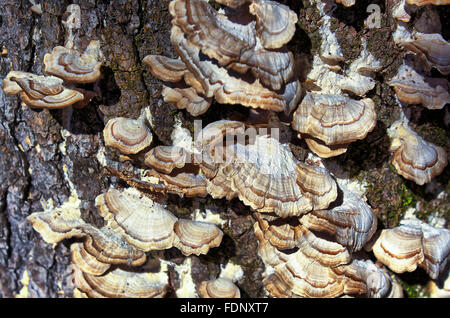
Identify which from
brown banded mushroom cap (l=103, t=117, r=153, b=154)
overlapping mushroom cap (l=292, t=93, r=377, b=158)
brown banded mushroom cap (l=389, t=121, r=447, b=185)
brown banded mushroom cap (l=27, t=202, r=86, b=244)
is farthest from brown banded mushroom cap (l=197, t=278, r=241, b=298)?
brown banded mushroom cap (l=389, t=121, r=447, b=185)

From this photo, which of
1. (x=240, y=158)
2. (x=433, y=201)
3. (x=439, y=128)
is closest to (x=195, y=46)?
(x=240, y=158)

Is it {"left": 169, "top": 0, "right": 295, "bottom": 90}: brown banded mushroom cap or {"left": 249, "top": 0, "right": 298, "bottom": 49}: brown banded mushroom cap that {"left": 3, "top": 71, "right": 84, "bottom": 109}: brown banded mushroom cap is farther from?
{"left": 249, "top": 0, "right": 298, "bottom": 49}: brown banded mushroom cap

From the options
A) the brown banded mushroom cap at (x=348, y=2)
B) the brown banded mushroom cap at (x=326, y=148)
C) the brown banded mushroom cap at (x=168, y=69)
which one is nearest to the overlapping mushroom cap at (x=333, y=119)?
the brown banded mushroom cap at (x=326, y=148)

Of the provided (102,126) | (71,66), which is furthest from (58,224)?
(71,66)

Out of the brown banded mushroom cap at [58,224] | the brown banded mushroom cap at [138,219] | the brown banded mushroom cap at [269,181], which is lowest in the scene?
the brown banded mushroom cap at [58,224]

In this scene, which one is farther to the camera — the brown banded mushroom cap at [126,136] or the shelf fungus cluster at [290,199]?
the brown banded mushroom cap at [126,136]

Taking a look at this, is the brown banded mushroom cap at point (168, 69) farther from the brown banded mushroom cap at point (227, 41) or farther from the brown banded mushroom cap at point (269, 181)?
the brown banded mushroom cap at point (269, 181)
